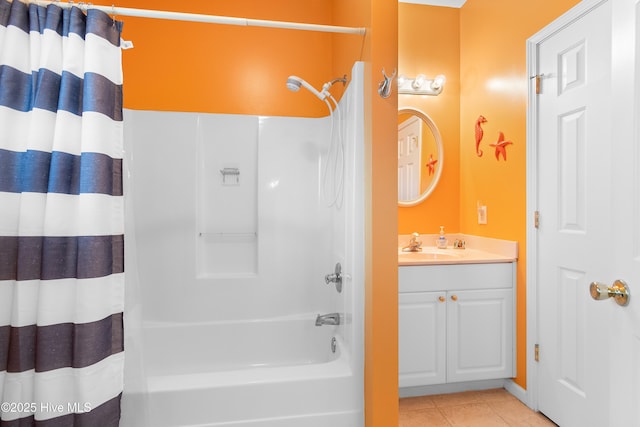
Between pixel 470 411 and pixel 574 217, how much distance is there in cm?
127

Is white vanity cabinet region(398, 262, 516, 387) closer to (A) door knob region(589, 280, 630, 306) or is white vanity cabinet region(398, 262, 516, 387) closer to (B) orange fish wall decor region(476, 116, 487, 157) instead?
(B) orange fish wall decor region(476, 116, 487, 157)

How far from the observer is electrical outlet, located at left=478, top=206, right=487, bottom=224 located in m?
2.47

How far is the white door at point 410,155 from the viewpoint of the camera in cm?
273

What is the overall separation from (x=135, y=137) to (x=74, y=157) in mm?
1066

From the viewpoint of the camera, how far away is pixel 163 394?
1280 millimetres

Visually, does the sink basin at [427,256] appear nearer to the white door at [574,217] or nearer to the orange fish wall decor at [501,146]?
the white door at [574,217]

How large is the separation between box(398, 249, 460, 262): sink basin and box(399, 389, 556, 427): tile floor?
35.3 inches

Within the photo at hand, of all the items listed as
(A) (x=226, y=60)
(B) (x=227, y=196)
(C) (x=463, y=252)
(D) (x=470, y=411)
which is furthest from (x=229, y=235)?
(D) (x=470, y=411)

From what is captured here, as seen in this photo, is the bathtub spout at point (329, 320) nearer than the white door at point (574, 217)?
No

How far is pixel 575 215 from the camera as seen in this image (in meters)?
1.74

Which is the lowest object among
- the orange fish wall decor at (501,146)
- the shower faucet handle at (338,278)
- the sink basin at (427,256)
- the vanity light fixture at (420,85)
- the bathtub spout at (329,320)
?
the bathtub spout at (329,320)

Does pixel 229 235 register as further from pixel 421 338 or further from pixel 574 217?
pixel 574 217

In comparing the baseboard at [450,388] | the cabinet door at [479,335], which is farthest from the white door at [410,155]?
the baseboard at [450,388]

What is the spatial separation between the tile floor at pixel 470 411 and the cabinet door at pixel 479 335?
0.46 ft
